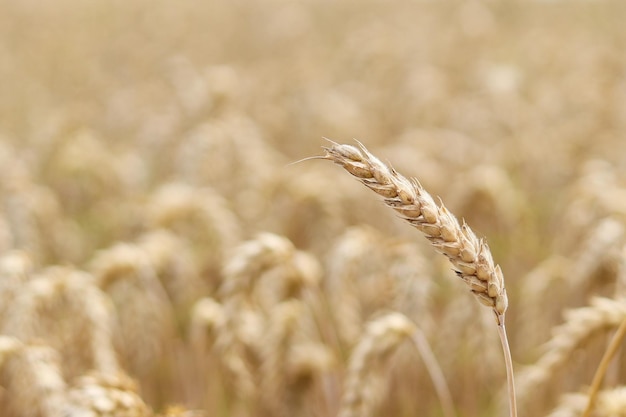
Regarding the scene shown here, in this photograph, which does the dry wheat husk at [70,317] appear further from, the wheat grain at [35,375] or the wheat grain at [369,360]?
the wheat grain at [369,360]

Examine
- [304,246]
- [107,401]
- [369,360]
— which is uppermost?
[304,246]

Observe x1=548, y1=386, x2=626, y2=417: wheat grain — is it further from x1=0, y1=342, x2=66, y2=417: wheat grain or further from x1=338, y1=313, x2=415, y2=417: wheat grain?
x1=0, y1=342, x2=66, y2=417: wheat grain

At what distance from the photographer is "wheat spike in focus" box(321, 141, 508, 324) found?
3.63ft

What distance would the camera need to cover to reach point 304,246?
4.09m

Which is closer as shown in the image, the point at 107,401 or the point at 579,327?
the point at 107,401

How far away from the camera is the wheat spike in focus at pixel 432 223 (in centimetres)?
111

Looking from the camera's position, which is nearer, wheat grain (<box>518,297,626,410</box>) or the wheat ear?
the wheat ear

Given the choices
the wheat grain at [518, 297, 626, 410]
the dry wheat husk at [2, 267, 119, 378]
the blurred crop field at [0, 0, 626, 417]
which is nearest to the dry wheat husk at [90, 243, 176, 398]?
the blurred crop field at [0, 0, 626, 417]

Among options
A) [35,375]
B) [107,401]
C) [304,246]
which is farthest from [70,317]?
[304,246]

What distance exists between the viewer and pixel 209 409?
280 cm

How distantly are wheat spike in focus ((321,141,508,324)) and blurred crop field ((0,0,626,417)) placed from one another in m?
0.79

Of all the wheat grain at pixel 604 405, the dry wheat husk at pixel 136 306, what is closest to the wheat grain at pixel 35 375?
the dry wheat husk at pixel 136 306

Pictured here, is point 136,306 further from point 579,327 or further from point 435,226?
point 435,226

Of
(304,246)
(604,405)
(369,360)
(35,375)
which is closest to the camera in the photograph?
(604,405)
